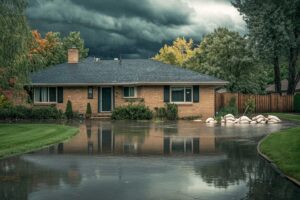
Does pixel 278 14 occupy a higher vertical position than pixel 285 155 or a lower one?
higher

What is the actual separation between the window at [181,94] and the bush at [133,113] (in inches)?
94.1

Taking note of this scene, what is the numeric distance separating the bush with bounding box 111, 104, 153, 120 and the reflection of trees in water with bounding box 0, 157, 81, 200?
69.8 ft

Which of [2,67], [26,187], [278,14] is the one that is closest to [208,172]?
[26,187]

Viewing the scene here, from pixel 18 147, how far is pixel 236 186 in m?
9.06

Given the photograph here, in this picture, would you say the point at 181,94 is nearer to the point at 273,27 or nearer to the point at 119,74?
the point at 119,74

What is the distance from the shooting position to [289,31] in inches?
1598

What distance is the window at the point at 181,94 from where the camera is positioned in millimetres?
34688

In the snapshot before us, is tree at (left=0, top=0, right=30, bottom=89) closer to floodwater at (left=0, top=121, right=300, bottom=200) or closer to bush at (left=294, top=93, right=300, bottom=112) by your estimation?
Result: floodwater at (left=0, top=121, right=300, bottom=200)

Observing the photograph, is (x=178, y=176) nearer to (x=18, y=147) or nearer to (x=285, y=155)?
(x=285, y=155)

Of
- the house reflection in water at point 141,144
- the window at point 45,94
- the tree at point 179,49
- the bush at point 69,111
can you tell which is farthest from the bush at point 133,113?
the tree at point 179,49

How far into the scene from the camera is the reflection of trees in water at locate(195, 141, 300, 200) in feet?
28.0

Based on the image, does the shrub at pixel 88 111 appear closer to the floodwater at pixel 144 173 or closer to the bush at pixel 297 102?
the floodwater at pixel 144 173

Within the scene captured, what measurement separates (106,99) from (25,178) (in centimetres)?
2660

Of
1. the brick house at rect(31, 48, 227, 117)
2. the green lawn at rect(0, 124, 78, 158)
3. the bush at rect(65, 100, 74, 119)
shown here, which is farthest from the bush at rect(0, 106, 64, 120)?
the green lawn at rect(0, 124, 78, 158)
